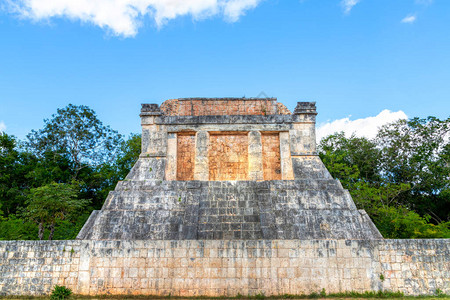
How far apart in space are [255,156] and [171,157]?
3107 millimetres

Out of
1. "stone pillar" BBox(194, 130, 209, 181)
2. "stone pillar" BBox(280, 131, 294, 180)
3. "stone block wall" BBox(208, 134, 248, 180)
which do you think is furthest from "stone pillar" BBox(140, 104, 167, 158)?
"stone pillar" BBox(280, 131, 294, 180)

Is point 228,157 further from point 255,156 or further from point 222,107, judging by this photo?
point 222,107

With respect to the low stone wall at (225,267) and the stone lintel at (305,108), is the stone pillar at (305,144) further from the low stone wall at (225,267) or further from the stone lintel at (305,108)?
the low stone wall at (225,267)

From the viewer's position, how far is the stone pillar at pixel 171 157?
11.4 m

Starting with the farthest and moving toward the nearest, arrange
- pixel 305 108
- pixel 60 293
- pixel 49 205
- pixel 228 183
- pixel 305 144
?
pixel 49 205 → pixel 305 108 → pixel 305 144 → pixel 228 183 → pixel 60 293

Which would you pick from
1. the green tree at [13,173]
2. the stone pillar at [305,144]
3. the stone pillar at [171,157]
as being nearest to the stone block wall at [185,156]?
the stone pillar at [171,157]

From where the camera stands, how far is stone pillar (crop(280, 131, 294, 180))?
11.5 metres

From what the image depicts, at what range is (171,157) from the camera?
1167 centimetres

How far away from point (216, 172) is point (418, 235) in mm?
7453

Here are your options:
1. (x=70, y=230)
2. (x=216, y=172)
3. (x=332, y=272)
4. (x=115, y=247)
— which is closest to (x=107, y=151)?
(x=70, y=230)

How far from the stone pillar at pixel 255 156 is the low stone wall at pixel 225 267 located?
320 centimetres

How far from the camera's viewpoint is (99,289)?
28.4ft

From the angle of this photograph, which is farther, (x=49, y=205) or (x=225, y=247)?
(x=49, y=205)

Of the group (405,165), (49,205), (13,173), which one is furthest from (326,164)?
(13,173)
